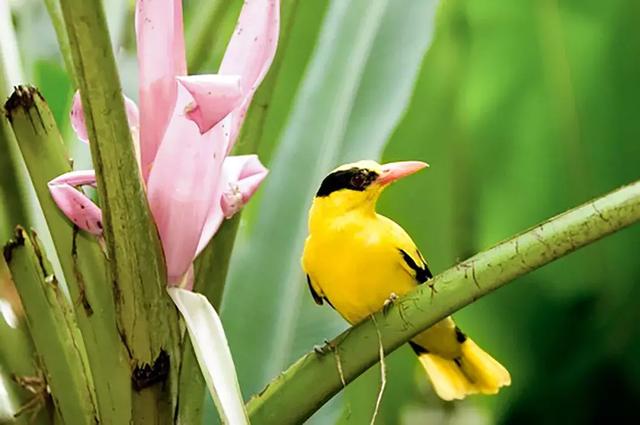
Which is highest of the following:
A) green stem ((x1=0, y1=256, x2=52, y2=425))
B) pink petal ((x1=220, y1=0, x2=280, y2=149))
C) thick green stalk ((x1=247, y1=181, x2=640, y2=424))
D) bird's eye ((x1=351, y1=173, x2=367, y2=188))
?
pink petal ((x1=220, y1=0, x2=280, y2=149))

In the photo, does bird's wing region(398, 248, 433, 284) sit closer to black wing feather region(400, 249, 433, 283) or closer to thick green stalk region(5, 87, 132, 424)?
black wing feather region(400, 249, 433, 283)

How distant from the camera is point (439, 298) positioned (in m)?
0.30

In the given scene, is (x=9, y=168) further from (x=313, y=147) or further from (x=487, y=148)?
(x=487, y=148)

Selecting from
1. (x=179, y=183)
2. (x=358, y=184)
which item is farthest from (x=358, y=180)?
(x=179, y=183)

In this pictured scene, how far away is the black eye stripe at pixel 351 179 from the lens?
41 cm

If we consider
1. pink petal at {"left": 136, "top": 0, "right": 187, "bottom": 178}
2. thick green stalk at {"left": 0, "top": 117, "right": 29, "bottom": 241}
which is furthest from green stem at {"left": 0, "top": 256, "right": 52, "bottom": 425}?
pink petal at {"left": 136, "top": 0, "right": 187, "bottom": 178}

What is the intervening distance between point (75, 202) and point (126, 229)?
46 millimetres

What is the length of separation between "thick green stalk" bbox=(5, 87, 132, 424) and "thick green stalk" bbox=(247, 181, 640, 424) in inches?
2.2

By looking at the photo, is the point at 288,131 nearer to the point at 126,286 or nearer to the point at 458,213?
the point at 458,213

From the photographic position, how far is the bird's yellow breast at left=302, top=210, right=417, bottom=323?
0.41 meters

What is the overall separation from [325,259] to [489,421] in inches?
8.7

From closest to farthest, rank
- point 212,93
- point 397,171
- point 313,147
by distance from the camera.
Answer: point 212,93 → point 397,171 → point 313,147

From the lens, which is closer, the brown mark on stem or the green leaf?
the brown mark on stem

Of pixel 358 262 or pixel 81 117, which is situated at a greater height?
pixel 81 117
